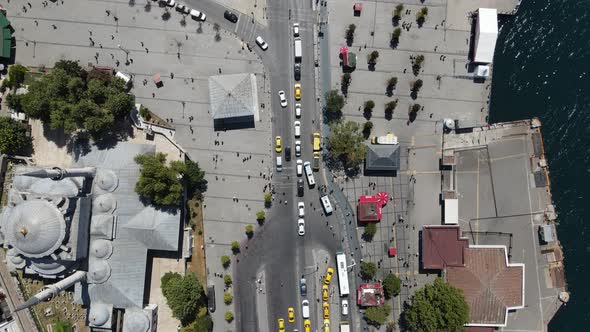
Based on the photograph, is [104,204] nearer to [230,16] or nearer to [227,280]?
[227,280]

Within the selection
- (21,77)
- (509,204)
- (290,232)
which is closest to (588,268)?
(509,204)

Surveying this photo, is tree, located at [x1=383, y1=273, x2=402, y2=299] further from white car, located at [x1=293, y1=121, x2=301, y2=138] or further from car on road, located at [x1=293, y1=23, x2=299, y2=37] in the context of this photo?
car on road, located at [x1=293, y1=23, x2=299, y2=37]

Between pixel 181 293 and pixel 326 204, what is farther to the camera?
pixel 326 204

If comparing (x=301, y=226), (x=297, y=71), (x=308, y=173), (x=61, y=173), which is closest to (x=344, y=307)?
(x=301, y=226)

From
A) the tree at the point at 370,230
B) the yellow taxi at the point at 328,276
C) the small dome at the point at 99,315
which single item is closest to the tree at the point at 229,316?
the yellow taxi at the point at 328,276

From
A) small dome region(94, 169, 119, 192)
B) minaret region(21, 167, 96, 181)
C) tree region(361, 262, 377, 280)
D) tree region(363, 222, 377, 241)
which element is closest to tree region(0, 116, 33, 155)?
minaret region(21, 167, 96, 181)

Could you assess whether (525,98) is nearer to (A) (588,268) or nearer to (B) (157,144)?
(A) (588,268)
